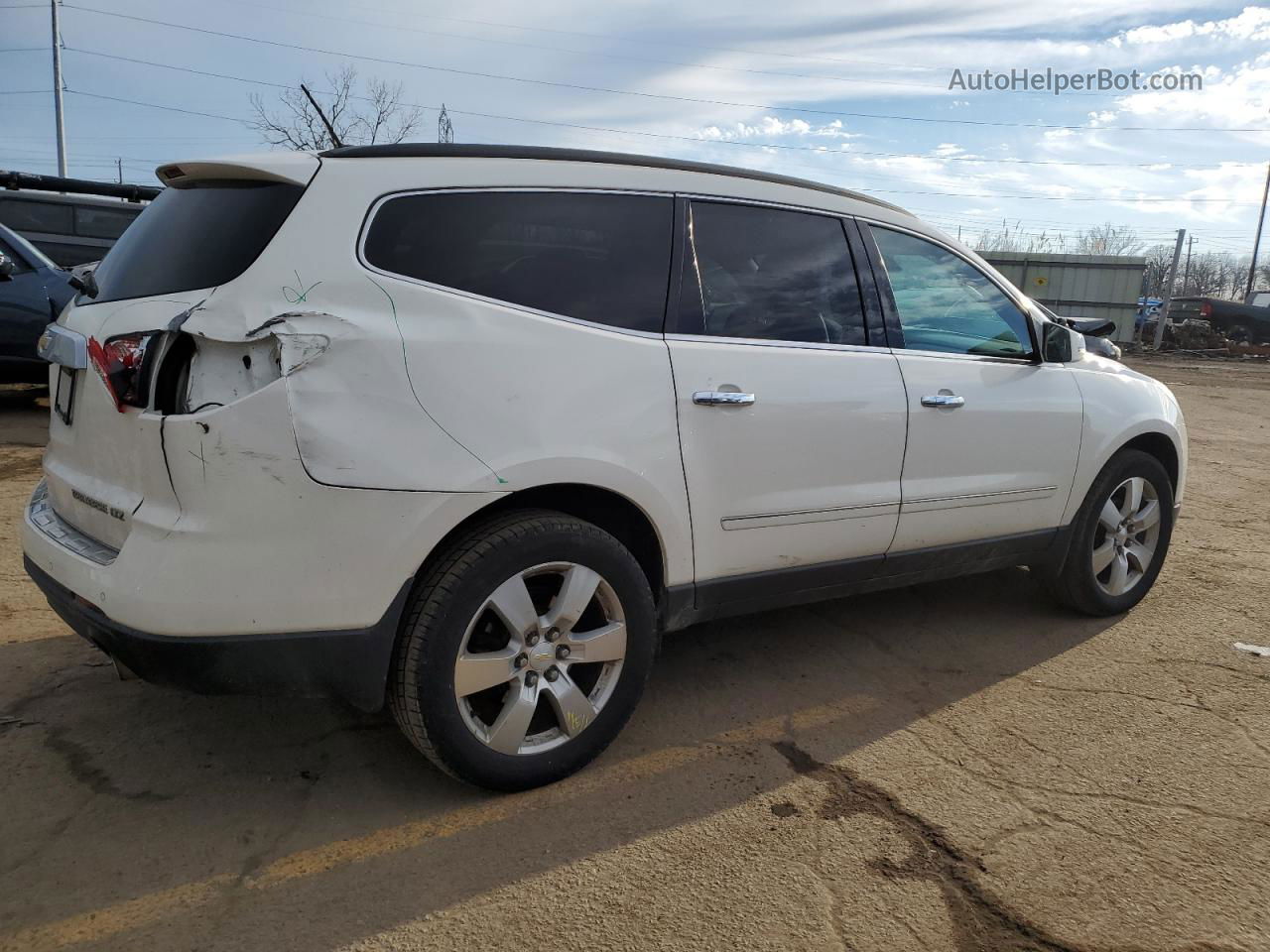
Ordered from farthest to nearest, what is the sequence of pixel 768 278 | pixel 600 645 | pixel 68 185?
pixel 68 185
pixel 768 278
pixel 600 645

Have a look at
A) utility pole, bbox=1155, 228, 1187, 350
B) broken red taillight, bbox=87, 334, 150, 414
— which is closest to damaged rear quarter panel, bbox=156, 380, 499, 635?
broken red taillight, bbox=87, 334, 150, 414

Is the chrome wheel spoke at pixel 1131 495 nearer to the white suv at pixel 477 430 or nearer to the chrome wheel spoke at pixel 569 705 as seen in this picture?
the white suv at pixel 477 430

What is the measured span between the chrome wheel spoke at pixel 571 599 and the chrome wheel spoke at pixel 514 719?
198 millimetres

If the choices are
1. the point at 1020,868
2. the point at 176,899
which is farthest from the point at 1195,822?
the point at 176,899

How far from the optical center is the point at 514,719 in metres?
2.72

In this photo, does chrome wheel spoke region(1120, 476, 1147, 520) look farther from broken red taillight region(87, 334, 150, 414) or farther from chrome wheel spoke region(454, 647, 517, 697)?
broken red taillight region(87, 334, 150, 414)

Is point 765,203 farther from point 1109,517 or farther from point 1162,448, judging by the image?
point 1162,448

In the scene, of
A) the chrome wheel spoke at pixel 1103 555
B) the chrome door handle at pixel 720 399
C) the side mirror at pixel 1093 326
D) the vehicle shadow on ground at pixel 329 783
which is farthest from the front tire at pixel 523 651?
the side mirror at pixel 1093 326

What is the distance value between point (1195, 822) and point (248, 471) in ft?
9.06

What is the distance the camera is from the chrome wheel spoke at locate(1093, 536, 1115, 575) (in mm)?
4441

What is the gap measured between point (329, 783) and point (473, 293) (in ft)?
4.87

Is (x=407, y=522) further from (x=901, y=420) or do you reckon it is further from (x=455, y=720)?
(x=901, y=420)

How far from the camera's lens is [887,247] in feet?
12.3

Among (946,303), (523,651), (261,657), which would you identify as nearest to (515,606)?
(523,651)
